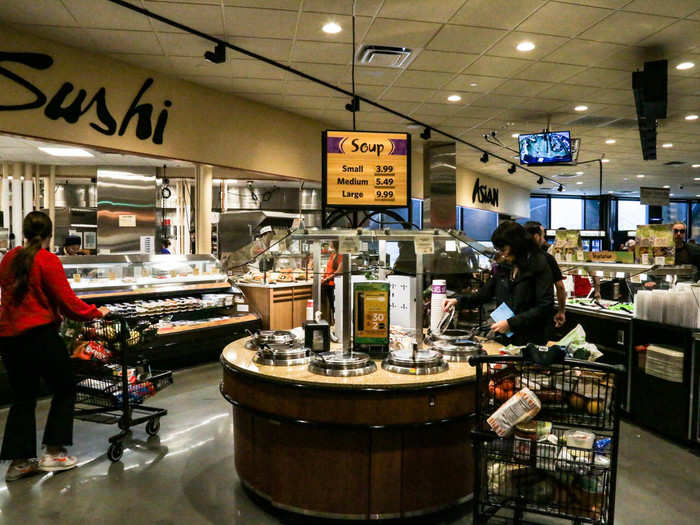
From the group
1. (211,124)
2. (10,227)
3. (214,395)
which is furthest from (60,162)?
(214,395)

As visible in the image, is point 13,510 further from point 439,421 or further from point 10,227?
point 10,227

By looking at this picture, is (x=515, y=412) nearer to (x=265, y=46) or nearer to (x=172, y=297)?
(x=265, y=46)

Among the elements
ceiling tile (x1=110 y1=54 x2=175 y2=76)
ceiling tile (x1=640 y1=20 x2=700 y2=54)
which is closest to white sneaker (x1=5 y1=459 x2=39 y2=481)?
ceiling tile (x1=110 y1=54 x2=175 y2=76)

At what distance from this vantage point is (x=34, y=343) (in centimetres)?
343

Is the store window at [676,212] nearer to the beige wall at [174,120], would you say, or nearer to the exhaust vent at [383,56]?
the beige wall at [174,120]

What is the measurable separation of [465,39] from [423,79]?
1.38 metres

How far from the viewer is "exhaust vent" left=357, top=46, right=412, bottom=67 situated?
5.64m

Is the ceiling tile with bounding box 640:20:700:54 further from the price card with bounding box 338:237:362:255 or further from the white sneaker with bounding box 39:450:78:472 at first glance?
the white sneaker with bounding box 39:450:78:472

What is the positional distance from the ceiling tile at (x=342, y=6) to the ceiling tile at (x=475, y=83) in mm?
2327

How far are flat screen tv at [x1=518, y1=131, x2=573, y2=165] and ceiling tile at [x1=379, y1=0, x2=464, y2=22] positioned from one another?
384 centimetres

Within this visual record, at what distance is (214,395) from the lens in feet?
17.2

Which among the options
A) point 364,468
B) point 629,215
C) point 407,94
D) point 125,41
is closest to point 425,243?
point 364,468

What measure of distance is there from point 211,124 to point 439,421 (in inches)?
223

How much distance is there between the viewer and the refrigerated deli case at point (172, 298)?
578cm
